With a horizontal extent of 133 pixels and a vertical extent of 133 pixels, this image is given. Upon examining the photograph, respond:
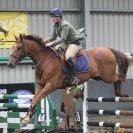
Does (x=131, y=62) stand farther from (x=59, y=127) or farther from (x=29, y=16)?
(x=29, y=16)

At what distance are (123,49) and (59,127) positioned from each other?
8.25 metres

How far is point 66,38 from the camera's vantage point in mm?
9922

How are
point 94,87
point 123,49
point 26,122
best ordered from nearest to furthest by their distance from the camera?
point 26,122 < point 94,87 < point 123,49

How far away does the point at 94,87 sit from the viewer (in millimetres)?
Answer: 16641

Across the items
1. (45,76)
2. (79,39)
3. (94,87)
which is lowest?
(94,87)

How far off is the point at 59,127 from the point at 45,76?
46.8 inches

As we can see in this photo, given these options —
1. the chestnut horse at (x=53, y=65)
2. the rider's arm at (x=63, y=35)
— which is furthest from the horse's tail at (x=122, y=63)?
the rider's arm at (x=63, y=35)

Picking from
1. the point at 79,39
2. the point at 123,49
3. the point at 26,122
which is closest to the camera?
the point at 26,122

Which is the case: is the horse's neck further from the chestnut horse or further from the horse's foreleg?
the horse's foreleg

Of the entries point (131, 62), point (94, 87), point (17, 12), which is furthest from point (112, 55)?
point (17, 12)

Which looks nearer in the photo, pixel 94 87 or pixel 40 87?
pixel 40 87

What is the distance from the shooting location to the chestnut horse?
9648 millimetres

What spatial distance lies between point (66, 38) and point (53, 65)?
0.53 metres

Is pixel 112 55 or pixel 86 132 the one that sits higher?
pixel 112 55
